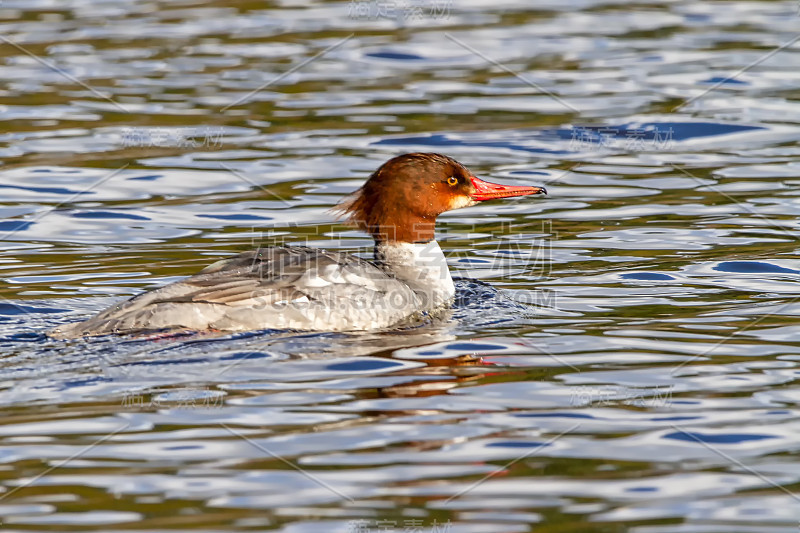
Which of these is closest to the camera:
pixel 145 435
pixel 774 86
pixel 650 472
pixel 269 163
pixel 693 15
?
pixel 650 472

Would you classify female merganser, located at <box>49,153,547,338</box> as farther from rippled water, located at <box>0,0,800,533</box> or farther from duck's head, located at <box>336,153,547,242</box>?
rippled water, located at <box>0,0,800,533</box>

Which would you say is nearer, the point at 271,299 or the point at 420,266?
the point at 271,299

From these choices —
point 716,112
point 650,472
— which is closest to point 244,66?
point 716,112

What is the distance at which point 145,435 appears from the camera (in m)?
6.06

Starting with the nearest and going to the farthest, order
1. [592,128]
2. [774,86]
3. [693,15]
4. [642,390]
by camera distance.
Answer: [642,390] < [592,128] < [774,86] < [693,15]

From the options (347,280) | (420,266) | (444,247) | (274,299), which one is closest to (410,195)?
(420,266)

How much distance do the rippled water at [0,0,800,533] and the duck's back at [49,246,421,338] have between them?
0.19 m

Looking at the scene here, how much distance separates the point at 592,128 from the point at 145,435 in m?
9.17

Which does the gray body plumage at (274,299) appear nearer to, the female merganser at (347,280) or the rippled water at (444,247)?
the female merganser at (347,280)

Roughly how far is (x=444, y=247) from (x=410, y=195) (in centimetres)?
202

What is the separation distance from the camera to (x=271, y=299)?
26.2 ft

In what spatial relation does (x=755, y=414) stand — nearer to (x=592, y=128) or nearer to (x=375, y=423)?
(x=375, y=423)

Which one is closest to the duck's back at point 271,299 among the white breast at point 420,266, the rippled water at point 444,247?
the rippled water at point 444,247

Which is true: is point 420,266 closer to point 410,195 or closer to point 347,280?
point 410,195
